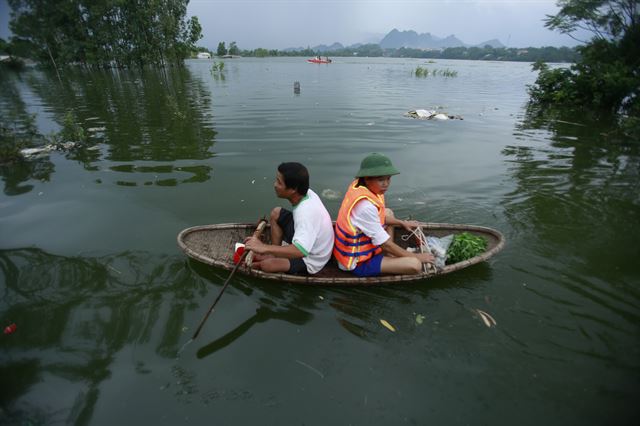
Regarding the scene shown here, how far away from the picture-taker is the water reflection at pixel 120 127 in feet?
25.7

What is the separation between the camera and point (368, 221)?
3754 millimetres

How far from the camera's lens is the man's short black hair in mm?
3516

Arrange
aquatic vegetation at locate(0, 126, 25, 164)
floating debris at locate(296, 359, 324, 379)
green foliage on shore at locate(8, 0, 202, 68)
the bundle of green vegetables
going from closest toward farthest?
floating debris at locate(296, 359, 324, 379) → the bundle of green vegetables → aquatic vegetation at locate(0, 126, 25, 164) → green foliage on shore at locate(8, 0, 202, 68)

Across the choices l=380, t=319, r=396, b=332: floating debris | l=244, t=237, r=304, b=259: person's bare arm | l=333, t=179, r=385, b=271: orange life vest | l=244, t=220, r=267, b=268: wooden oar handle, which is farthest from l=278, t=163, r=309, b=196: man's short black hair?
l=380, t=319, r=396, b=332: floating debris

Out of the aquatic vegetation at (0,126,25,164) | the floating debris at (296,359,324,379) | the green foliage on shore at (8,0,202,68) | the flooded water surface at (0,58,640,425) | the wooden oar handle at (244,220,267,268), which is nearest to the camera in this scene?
the flooded water surface at (0,58,640,425)

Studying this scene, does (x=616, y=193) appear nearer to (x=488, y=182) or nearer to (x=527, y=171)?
(x=527, y=171)

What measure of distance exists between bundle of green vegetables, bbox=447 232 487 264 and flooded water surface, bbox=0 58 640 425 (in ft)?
0.80

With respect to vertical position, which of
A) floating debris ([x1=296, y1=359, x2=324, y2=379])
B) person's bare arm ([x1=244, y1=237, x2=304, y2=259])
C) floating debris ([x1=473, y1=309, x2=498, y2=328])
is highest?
person's bare arm ([x1=244, y1=237, x2=304, y2=259])

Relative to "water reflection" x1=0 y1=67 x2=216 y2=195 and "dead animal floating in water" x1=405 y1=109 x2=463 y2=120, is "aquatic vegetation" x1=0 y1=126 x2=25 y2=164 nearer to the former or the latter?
"water reflection" x1=0 y1=67 x2=216 y2=195

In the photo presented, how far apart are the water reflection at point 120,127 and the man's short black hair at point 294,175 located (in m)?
4.58

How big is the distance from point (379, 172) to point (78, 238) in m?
4.86

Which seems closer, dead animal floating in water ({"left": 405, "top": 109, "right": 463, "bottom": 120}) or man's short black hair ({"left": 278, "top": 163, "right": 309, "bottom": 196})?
man's short black hair ({"left": 278, "top": 163, "right": 309, "bottom": 196})

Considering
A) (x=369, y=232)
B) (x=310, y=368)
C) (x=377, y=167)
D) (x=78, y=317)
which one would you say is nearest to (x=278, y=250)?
(x=369, y=232)

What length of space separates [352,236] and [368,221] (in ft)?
1.01
